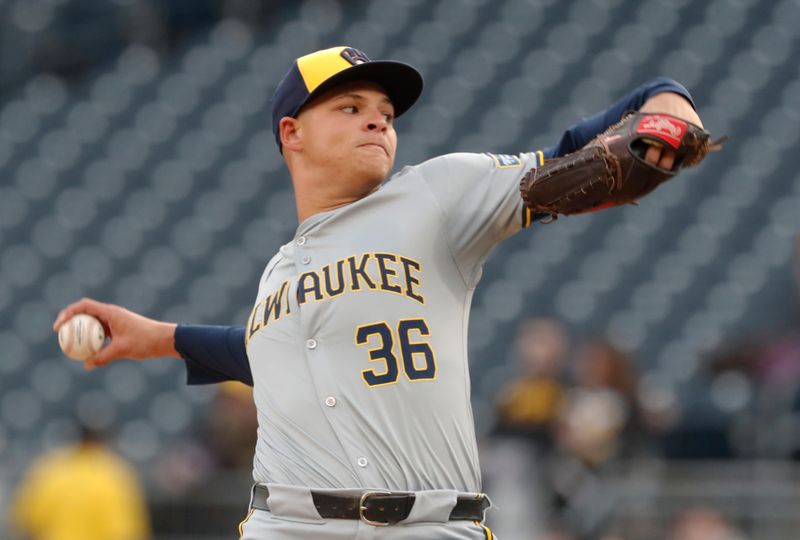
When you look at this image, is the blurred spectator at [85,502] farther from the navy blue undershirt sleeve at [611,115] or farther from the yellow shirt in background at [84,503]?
the navy blue undershirt sleeve at [611,115]

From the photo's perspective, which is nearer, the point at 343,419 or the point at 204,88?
the point at 343,419

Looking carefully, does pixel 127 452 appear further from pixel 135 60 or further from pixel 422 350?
pixel 422 350

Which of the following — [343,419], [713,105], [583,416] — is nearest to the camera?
[343,419]

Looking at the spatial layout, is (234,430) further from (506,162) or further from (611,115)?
(611,115)

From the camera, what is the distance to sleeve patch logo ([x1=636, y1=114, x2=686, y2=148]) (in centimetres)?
282

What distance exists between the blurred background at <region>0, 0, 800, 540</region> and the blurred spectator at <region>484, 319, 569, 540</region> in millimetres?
11

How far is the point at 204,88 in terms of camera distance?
39.9ft

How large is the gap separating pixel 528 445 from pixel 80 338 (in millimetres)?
3528

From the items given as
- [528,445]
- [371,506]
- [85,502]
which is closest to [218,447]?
[85,502]

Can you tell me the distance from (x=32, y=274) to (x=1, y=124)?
183 cm

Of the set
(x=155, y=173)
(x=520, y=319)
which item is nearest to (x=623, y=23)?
(x=520, y=319)

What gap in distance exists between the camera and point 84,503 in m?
7.88

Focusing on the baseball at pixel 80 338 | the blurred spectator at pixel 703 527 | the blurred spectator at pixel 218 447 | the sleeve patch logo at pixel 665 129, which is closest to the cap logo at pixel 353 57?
the sleeve patch logo at pixel 665 129

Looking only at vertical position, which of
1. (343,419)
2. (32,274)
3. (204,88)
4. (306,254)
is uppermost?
(204,88)
